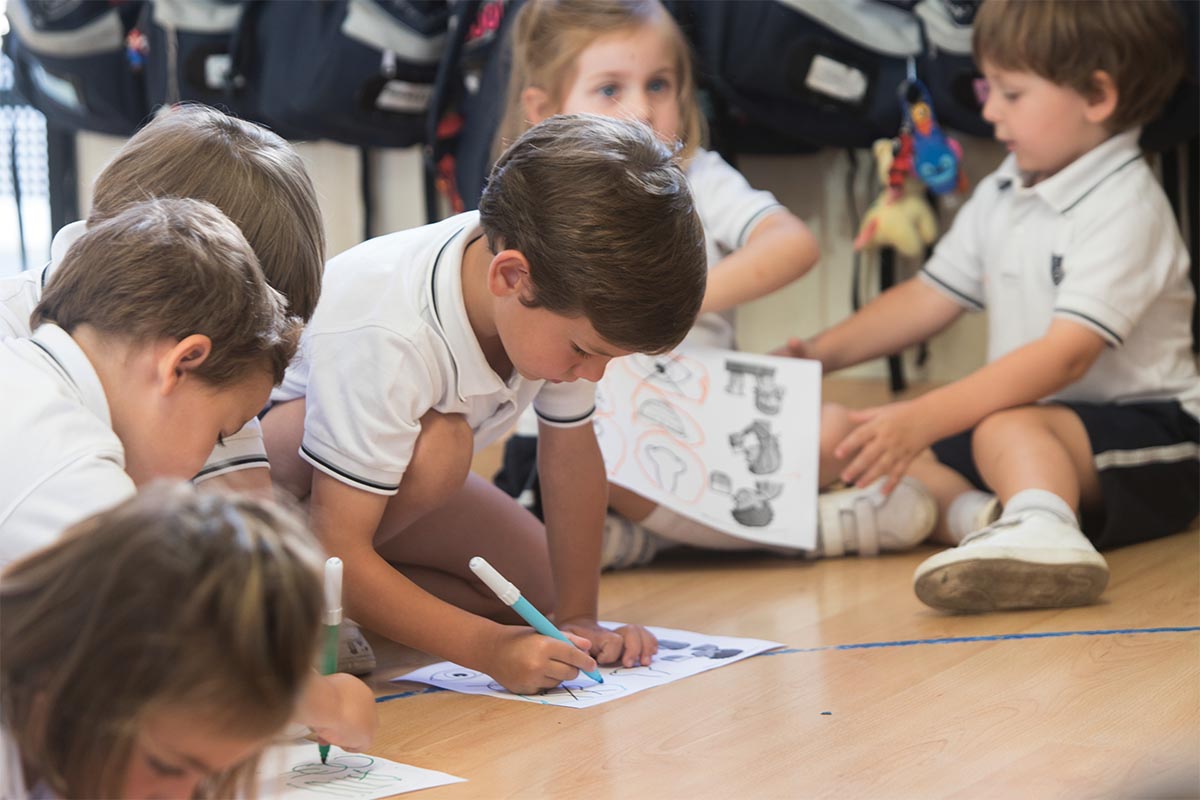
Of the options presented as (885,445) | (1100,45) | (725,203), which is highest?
(1100,45)

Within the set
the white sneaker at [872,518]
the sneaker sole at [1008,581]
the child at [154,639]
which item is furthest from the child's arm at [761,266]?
the child at [154,639]

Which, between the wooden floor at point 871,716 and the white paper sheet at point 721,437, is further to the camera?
the white paper sheet at point 721,437

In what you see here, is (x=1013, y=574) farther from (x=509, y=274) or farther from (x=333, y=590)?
(x=333, y=590)

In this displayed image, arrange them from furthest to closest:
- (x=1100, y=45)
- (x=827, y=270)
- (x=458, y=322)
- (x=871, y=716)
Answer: (x=827, y=270), (x=1100, y=45), (x=458, y=322), (x=871, y=716)

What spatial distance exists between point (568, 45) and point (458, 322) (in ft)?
2.29

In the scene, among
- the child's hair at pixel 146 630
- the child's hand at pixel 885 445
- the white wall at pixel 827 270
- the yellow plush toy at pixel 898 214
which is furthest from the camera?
the white wall at pixel 827 270

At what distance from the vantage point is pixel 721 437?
5.45 feet

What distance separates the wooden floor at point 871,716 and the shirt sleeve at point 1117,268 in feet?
1.13

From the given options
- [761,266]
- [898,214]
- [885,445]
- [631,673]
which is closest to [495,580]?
[631,673]

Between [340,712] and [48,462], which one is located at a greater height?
[48,462]

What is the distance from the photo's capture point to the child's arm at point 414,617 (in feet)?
3.64

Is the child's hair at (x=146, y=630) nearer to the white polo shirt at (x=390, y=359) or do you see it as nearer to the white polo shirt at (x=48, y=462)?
the white polo shirt at (x=48, y=462)

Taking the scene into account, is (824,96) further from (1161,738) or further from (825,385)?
(1161,738)

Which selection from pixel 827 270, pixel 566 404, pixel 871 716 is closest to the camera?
pixel 871 716
